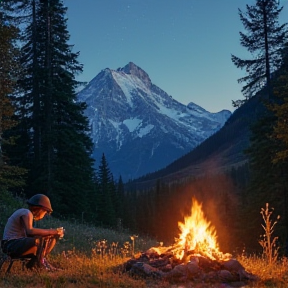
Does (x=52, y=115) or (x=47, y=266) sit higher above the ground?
(x=52, y=115)

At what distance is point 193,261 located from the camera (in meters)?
8.25

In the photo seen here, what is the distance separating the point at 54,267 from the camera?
8594 millimetres

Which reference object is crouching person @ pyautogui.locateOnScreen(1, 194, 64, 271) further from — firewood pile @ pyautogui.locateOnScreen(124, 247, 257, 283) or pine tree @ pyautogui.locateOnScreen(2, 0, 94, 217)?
pine tree @ pyautogui.locateOnScreen(2, 0, 94, 217)

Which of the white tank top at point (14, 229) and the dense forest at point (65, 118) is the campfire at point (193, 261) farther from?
the dense forest at point (65, 118)

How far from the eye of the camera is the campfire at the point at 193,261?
26.2ft

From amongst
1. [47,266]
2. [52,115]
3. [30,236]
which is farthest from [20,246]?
[52,115]

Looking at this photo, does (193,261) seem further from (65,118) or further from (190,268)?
(65,118)

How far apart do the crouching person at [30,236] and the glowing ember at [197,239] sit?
2640mm

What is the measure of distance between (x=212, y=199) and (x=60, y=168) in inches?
4318

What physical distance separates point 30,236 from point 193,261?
3.22 metres

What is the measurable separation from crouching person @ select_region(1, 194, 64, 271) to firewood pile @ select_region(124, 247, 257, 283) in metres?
1.69

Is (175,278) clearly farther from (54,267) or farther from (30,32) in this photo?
(30,32)

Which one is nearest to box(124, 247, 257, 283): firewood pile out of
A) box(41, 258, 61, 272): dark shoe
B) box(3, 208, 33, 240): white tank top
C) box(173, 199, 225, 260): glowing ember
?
box(173, 199, 225, 260): glowing ember

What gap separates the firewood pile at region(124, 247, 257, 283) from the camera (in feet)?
26.1
